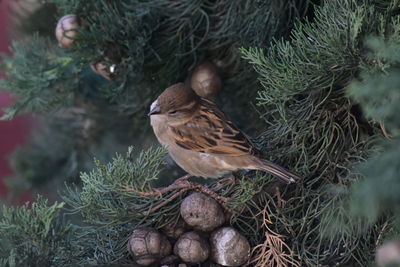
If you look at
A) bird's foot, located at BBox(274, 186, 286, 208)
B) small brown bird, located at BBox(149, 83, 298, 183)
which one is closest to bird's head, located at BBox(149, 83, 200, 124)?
small brown bird, located at BBox(149, 83, 298, 183)

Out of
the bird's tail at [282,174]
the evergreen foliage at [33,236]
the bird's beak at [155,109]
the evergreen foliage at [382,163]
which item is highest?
the evergreen foliage at [382,163]

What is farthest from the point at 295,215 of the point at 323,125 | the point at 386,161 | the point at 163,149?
the point at 386,161

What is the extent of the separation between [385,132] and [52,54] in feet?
3.49

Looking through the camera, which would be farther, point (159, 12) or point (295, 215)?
point (159, 12)

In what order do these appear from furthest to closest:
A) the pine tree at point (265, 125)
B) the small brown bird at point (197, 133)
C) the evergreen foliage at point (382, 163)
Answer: the small brown bird at point (197, 133) < the pine tree at point (265, 125) < the evergreen foliage at point (382, 163)

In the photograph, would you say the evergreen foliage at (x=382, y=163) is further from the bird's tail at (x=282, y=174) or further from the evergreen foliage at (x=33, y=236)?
the evergreen foliage at (x=33, y=236)

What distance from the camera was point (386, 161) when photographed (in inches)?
32.5

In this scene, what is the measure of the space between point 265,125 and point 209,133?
18cm

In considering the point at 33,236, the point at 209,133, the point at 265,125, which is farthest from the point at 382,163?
the point at 209,133

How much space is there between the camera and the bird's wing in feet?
5.47

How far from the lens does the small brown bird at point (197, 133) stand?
1.64m

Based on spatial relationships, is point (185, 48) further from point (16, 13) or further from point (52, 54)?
point (16, 13)

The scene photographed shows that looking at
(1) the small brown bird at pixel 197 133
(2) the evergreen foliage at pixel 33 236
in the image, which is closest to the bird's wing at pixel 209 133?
(1) the small brown bird at pixel 197 133

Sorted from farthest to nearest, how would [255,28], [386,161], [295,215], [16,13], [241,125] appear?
[16,13], [241,125], [255,28], [295,215], [386,161]
